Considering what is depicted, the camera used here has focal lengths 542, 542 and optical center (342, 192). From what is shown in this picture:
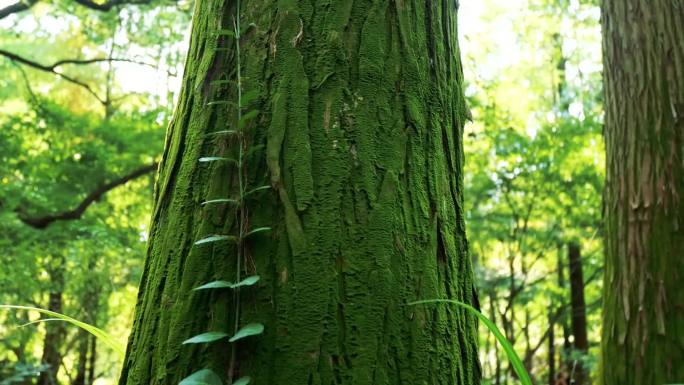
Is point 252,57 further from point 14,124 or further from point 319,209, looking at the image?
point 14,124

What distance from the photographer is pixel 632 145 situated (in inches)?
124

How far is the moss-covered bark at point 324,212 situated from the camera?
940mm

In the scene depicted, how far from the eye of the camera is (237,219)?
101 centimetres

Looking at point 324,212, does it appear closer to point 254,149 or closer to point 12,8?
point 254,149

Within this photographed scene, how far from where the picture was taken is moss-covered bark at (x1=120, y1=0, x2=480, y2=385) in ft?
3.08

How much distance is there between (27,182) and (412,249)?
32.4ft

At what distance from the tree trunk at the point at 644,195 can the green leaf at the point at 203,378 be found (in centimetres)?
263

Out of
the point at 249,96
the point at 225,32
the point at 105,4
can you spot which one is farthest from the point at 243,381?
the point at 105,4

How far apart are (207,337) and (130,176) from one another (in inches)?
396

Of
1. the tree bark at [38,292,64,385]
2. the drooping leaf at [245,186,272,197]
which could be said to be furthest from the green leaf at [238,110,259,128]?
the tree bark at [38,292,64,385]

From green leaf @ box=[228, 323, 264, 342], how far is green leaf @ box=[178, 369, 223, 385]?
0.21ft

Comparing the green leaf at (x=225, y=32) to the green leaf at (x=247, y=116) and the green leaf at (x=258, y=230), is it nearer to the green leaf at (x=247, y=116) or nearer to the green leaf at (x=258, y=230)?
the green leaf at (x=247, y=116)

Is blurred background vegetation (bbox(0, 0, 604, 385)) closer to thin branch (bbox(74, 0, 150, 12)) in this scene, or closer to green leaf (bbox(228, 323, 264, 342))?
thin branch (bbox(74, 0, 150, 12))

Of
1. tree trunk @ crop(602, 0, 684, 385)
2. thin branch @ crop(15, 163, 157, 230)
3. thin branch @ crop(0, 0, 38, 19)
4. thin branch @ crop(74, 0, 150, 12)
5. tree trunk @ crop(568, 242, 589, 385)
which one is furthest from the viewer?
tree trunk @ crop(568, 242, 589, 385)
